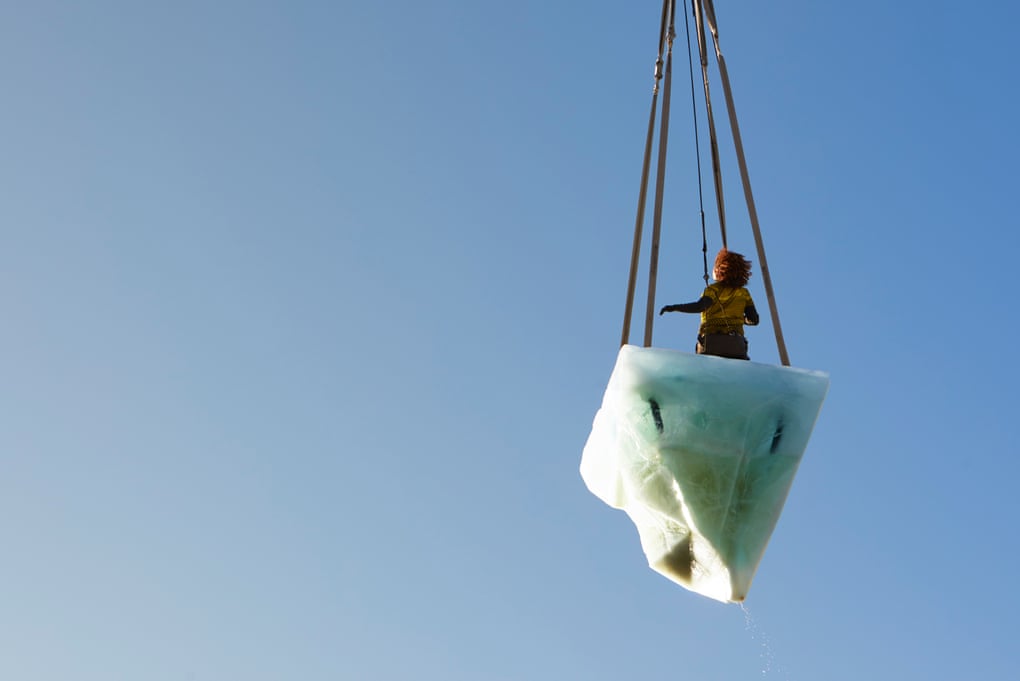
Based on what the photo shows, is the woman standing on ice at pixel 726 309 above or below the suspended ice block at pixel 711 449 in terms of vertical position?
above

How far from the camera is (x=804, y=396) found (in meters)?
12.4

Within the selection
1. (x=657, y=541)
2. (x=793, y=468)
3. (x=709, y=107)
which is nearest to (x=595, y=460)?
(x=657, y=541)

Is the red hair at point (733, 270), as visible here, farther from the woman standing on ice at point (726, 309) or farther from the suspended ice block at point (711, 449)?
the suspended ice block at point (711, 449)

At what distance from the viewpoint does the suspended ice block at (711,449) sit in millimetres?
12164

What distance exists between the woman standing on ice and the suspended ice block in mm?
526

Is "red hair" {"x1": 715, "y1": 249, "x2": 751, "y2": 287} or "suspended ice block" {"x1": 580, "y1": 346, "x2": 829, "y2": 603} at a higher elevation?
"red hair" {"x1": 715, "y1": 249, "x2": 751, "y2": 287}

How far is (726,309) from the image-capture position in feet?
42.3

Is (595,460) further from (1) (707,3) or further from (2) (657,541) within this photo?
(1) (707,3)

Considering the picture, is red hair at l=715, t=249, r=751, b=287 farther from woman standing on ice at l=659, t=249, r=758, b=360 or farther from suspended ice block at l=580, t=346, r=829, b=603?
suspended ice block at l=580, t=346, r=829, b=603

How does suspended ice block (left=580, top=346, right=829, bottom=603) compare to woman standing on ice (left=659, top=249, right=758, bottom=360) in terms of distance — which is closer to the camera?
suspended ice block (left=580, top=346, right=829, bottom=603)

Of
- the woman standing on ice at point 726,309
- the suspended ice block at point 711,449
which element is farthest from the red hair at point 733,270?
the suspended ice block at point 711,449

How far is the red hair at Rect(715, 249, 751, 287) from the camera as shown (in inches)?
512

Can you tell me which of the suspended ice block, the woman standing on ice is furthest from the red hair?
the suspended ice block

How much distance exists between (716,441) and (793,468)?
0.79 m
